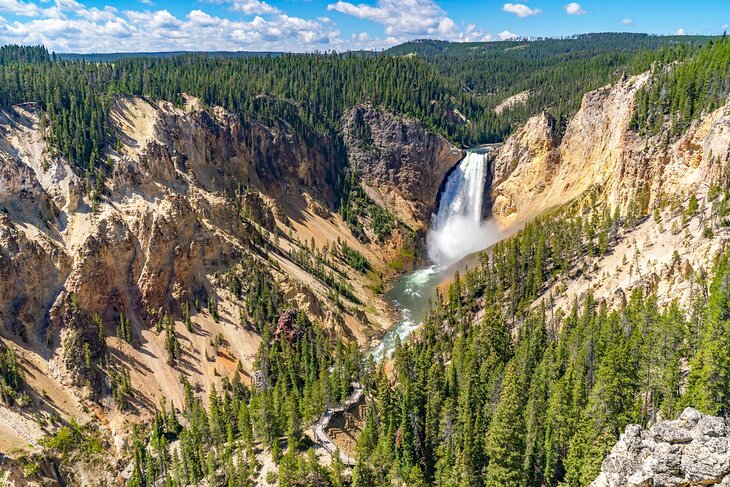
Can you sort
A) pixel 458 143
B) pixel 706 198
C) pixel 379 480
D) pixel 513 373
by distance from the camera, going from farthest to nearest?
1. pixel 458 143
2. pixel 706 198
3. pixel 513 373
4. pixel 379 480

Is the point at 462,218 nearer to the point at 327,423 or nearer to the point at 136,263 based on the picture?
the point at 136,263

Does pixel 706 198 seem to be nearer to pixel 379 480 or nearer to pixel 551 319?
pixel 551 319

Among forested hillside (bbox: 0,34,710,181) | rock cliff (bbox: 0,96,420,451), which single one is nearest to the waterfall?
forested hillside (bbox: 0,34,710,181)

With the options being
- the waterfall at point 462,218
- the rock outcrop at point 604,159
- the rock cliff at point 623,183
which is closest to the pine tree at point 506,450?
the rock cliff at point 623,183

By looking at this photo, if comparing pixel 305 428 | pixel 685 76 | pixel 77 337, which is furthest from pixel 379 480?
pixel 685 76

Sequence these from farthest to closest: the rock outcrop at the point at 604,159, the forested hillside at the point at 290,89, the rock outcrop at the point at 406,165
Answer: the rock outcrop at the point at 406,165, the forested hillside at the point at 290,89, the rock outcrop at the point at 604,159

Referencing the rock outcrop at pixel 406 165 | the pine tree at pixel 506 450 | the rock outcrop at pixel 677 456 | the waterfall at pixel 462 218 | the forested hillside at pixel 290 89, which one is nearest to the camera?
the rock outcrop at pixel 677 456

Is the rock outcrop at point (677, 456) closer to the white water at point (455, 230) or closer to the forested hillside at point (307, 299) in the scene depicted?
the forested hillside at point (307, 299)
